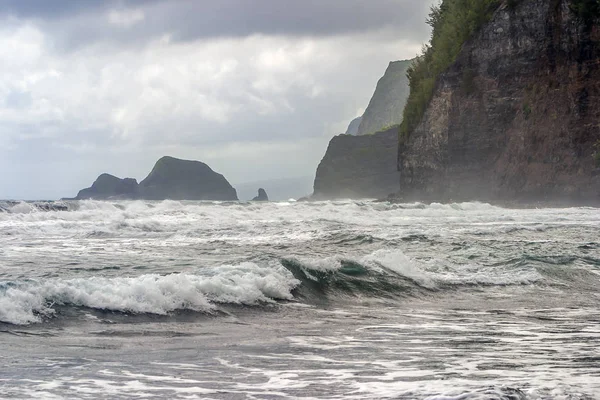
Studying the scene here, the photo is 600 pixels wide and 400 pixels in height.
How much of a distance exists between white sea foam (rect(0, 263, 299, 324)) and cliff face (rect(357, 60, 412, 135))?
170 meters

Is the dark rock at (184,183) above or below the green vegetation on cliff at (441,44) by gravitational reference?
A: below

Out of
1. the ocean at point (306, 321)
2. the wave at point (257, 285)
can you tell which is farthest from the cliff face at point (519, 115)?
the wave at point (257, 285)

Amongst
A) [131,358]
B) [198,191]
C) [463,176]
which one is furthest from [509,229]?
[198,191]

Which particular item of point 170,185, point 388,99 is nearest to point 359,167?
point 170,185

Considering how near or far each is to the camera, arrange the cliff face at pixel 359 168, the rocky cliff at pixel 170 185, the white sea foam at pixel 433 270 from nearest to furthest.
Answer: the white sea foam at pixel 433 270 → the cliff face at pixel 359 168 → the rocky cliff at pixel 170 185

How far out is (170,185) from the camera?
14075 cm

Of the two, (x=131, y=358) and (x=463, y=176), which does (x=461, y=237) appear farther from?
(x=463, y=176)

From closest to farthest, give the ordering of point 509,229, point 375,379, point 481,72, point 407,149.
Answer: point 375,379
point 509,229
point 481,72
point 407,149

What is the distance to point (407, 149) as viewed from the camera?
2547 inches

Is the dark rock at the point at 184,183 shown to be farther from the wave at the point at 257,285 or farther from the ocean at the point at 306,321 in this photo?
the wave at the point at 257,285

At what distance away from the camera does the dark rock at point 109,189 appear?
126m

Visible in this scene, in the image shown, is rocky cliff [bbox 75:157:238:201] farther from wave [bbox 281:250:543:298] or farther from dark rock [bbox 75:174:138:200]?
wave [bbox 281:250:543:298]

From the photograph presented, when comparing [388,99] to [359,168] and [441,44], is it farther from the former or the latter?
[441,44]

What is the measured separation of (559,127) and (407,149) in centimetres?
1797
